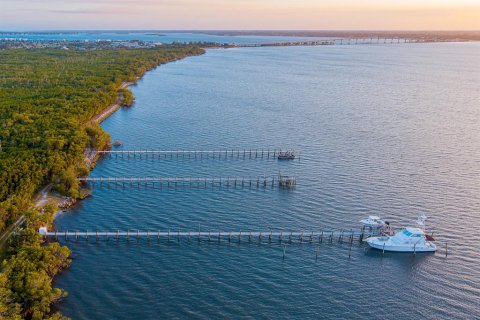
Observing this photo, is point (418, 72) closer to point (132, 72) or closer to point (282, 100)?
point (282, 100)

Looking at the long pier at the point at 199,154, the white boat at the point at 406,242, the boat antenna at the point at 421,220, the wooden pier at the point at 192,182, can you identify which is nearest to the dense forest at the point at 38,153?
the wooden pier at the point at 192,182

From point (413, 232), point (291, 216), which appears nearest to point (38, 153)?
point (291, 216)

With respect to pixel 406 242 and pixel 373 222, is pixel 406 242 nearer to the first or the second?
pixel 406 242

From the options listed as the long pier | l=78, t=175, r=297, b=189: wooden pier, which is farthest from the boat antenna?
the long pier

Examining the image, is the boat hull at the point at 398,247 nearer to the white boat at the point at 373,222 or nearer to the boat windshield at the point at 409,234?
the boat windshield at the point at 409,234

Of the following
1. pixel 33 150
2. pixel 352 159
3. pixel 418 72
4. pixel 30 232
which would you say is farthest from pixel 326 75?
pixel 30 232

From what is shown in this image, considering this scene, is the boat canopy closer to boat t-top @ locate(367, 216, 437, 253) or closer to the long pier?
boat t-top @ locate(367, 216, 437, 253)
